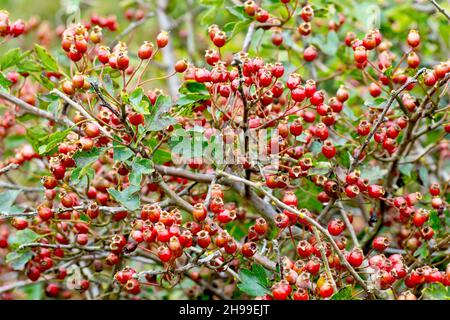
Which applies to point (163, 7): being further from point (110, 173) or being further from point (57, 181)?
point (57, 181)

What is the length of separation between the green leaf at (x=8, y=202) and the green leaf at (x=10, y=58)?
1.49ft

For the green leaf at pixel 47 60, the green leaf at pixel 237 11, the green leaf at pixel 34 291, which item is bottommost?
the green leaf at pixel 34 291

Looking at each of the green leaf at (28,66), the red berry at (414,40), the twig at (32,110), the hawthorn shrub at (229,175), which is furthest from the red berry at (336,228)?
the green leaf at (28,66)

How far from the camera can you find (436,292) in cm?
167

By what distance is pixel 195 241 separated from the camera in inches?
76.3

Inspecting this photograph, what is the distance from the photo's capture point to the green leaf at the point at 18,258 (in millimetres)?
2092

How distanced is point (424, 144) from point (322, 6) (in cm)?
88

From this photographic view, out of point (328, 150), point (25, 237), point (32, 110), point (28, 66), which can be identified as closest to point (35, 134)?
point (32, 110)

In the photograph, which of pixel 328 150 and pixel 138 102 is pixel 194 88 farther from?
pixel 328 150

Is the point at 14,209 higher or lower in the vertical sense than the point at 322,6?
lower

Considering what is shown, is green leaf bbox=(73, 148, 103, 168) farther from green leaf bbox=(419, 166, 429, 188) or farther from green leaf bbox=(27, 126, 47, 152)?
green leaf bbox=(419, 166, 429, 188)

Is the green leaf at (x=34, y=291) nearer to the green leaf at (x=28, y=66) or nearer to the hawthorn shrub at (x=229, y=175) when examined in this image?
the hawthorn shrub at (x=229, y=175)

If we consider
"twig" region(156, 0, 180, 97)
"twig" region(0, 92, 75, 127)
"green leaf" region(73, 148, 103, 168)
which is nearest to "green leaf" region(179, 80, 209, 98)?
"green leaf" region(73, 148, 103, 168)
